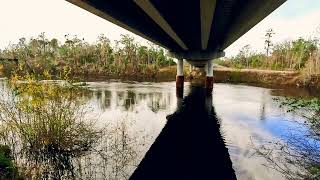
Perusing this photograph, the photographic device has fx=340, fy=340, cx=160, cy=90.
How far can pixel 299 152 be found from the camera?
1509 cm

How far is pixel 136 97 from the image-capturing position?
1590 inches

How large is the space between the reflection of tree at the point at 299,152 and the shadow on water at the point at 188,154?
7.05ft

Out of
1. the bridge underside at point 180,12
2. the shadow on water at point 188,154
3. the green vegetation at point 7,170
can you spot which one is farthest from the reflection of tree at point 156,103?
the green vegetation at point 7,170

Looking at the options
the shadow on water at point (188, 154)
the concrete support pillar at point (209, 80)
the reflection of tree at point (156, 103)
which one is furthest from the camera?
the concrete support pillar at point (209, 80)

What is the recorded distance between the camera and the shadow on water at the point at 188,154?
14.1 metres

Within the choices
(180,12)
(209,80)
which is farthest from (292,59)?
(180,12)

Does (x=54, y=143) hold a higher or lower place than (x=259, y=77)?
lower

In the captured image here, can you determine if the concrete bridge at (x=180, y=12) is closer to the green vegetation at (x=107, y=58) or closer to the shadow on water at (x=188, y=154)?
the shadow on water at (x=188, y=154)

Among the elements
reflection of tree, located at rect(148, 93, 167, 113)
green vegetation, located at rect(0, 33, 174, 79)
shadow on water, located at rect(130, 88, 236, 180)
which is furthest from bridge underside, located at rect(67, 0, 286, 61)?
green vegetation, located at rect(0, 33, 174, 79)

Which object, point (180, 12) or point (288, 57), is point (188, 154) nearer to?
point (180, 12)

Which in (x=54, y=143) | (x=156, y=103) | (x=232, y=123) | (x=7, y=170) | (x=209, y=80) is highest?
(x=209, y=80)

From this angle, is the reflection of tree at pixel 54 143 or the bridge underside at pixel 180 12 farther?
the bridge underside at pixel 180 12

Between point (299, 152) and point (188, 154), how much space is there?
5.24 m

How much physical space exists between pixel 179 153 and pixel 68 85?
21.2 ft
